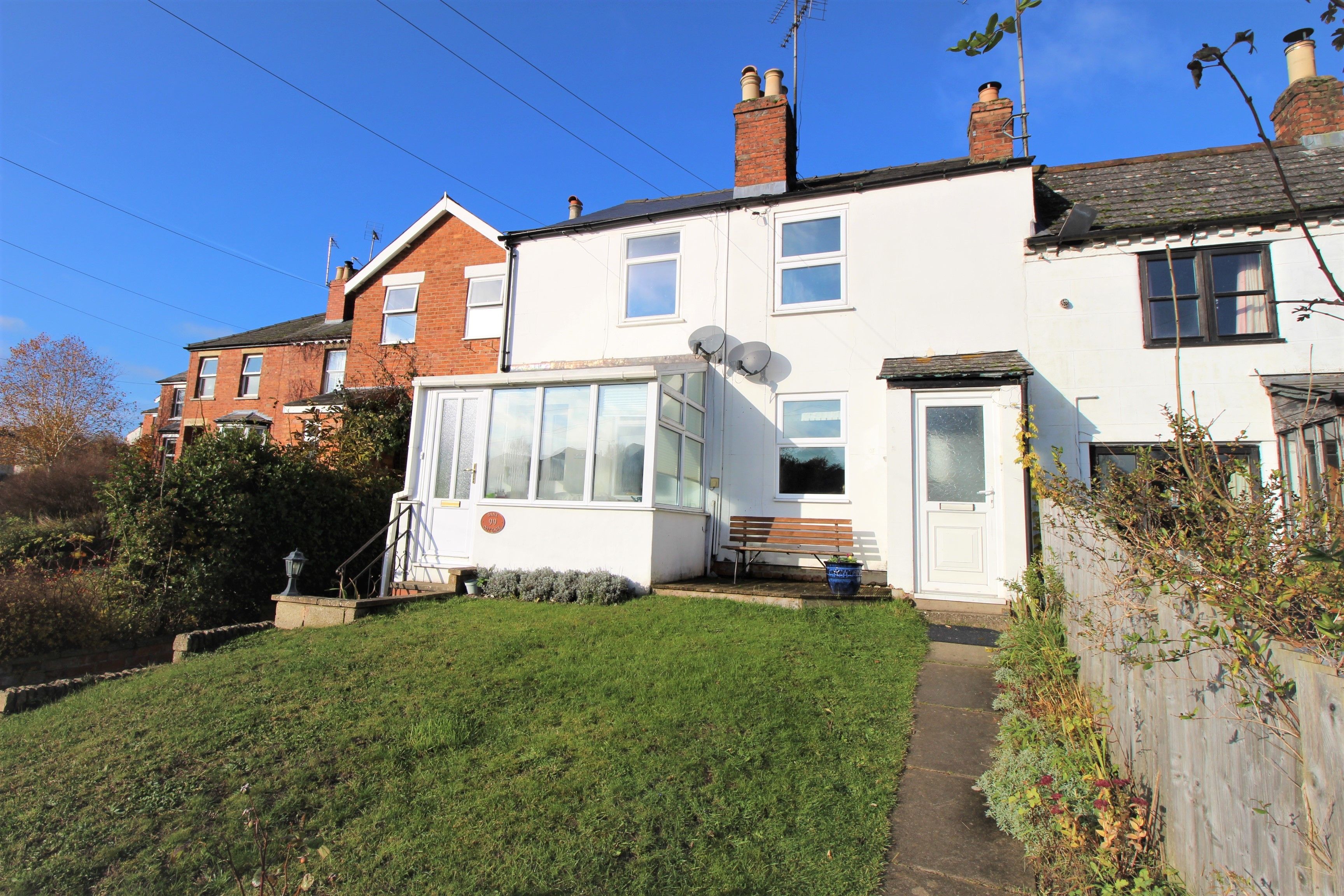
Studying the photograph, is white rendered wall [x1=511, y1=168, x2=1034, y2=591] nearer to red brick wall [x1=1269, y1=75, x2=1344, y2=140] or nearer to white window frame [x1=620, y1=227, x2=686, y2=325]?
white window frame [x1=620, y1=227, x2=686, y2=325]

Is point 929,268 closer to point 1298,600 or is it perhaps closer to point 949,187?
point 949,187

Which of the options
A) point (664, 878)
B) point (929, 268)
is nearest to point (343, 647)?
point (664, 878)

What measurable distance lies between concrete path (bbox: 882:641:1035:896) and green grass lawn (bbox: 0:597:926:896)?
0.37ft

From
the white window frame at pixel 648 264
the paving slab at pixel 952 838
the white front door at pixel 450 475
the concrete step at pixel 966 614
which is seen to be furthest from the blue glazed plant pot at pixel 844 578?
the white window frame at pixel 648 264

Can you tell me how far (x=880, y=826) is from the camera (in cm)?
328

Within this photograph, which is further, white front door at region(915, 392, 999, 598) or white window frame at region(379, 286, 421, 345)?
white window frame at region(379, 286, 421, 345)

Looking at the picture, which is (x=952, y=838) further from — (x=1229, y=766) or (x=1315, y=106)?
(x=1315, y=106)

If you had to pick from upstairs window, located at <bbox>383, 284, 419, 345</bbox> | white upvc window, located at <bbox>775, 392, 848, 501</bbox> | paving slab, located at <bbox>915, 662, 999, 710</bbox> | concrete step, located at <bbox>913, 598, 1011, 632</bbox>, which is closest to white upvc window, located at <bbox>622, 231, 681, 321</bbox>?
white upvc window, located at <bbox>775, 392, 848, 501</bbox>

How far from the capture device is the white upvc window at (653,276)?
38.8 feet

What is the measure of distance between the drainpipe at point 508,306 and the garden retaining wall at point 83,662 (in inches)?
269

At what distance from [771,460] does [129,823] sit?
28.2ft

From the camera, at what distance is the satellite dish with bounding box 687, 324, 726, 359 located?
35.8ft

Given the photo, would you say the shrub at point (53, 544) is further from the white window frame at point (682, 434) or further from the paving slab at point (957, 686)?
the paving slab at point (957, 686)

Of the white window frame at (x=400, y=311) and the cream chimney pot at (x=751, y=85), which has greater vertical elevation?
the cream chimney pot at (x=751, y=85)
